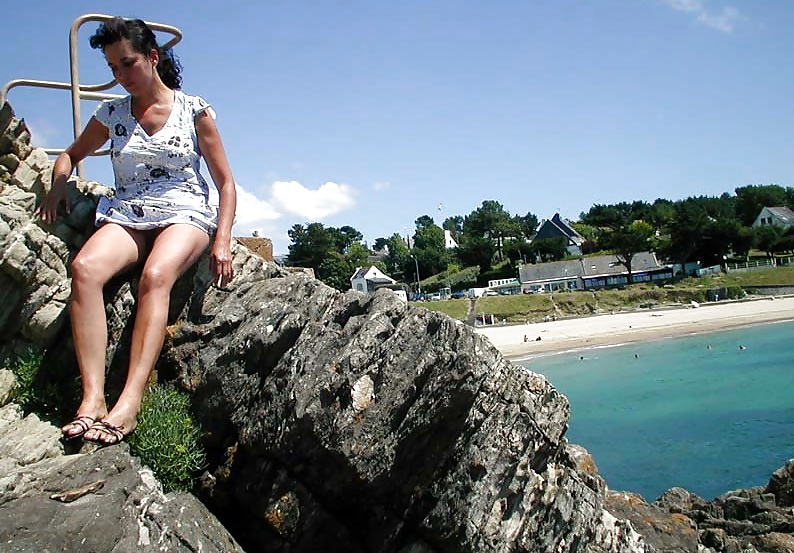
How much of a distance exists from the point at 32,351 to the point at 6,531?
2343 mm

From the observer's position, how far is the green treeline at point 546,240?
93.8 m

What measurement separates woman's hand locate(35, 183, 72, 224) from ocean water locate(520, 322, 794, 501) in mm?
20164

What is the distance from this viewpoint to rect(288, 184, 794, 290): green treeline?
3693 inches

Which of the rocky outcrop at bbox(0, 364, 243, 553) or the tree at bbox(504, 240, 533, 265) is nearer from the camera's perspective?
the rocky outcrop at bbox(0, 364, 243, 553)

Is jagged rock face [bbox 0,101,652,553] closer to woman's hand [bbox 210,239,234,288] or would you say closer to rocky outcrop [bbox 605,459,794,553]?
woman's hand [bbox 210,239,234,288]

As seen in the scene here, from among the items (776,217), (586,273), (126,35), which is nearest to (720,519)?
(126,35)

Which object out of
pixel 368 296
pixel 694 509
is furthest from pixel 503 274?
pixel 368 296

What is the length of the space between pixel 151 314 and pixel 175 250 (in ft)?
1.82

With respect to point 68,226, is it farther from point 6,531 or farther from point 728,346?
point 728,346

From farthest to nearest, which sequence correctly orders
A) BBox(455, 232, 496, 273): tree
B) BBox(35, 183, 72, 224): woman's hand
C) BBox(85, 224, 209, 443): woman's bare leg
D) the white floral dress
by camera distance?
BBox(455, 232, 496, 273): tree, BBox(35, 183, 72, 224): woman's hand, the white floral dress, BBox(85, 224, 209, 443): woman's bare leg

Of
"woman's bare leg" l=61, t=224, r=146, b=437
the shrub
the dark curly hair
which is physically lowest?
the shrub

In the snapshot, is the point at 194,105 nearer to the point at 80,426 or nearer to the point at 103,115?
the point at 103,115

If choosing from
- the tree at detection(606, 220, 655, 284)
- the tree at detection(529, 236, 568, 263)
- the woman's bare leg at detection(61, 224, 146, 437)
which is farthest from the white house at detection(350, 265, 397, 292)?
the woman's bare leg at detection(61, 224, 146, 437)

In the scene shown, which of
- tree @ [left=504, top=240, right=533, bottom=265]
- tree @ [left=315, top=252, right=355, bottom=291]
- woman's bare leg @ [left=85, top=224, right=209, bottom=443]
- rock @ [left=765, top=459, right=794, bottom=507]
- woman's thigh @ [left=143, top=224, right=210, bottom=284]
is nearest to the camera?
woman's bare leg @ [left=85, top=224, right=209, bottom=443]
